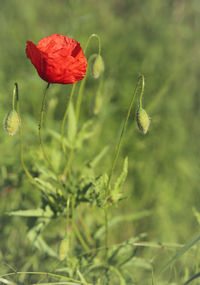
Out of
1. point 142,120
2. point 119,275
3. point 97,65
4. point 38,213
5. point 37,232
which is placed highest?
point 97,65

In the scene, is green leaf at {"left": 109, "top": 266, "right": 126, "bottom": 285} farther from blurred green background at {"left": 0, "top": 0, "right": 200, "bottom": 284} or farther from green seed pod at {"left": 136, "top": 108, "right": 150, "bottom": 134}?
green seed pod at {"left": 136, "top": 108, "right": 150, "bottom": 134}

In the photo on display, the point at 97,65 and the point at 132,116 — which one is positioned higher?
the point at 97,65

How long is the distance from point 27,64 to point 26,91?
1.36ft

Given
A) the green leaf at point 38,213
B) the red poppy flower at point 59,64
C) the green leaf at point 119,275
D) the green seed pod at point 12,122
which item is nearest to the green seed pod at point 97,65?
the red poppy flower at point 59,64

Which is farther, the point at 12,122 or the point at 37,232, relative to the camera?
the point at 37,232

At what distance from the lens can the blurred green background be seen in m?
1.88

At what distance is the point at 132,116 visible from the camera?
117 inches

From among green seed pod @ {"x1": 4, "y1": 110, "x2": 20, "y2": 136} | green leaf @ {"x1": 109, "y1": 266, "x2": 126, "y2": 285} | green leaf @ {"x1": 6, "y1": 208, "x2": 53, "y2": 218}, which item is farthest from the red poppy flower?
green leaf @ {"x1": 109, "y1": 266, "x2": 126, "y2": 285}

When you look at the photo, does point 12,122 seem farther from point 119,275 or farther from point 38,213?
point 119,275

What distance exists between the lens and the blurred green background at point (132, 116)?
6.18 feet

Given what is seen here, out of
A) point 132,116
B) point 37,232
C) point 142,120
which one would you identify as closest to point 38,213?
point 37,232

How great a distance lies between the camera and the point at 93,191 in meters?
1.33

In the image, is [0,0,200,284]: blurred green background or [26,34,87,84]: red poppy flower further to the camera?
[0,0,200,284]: blurred green background

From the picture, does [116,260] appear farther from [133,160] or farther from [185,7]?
[185,7]
